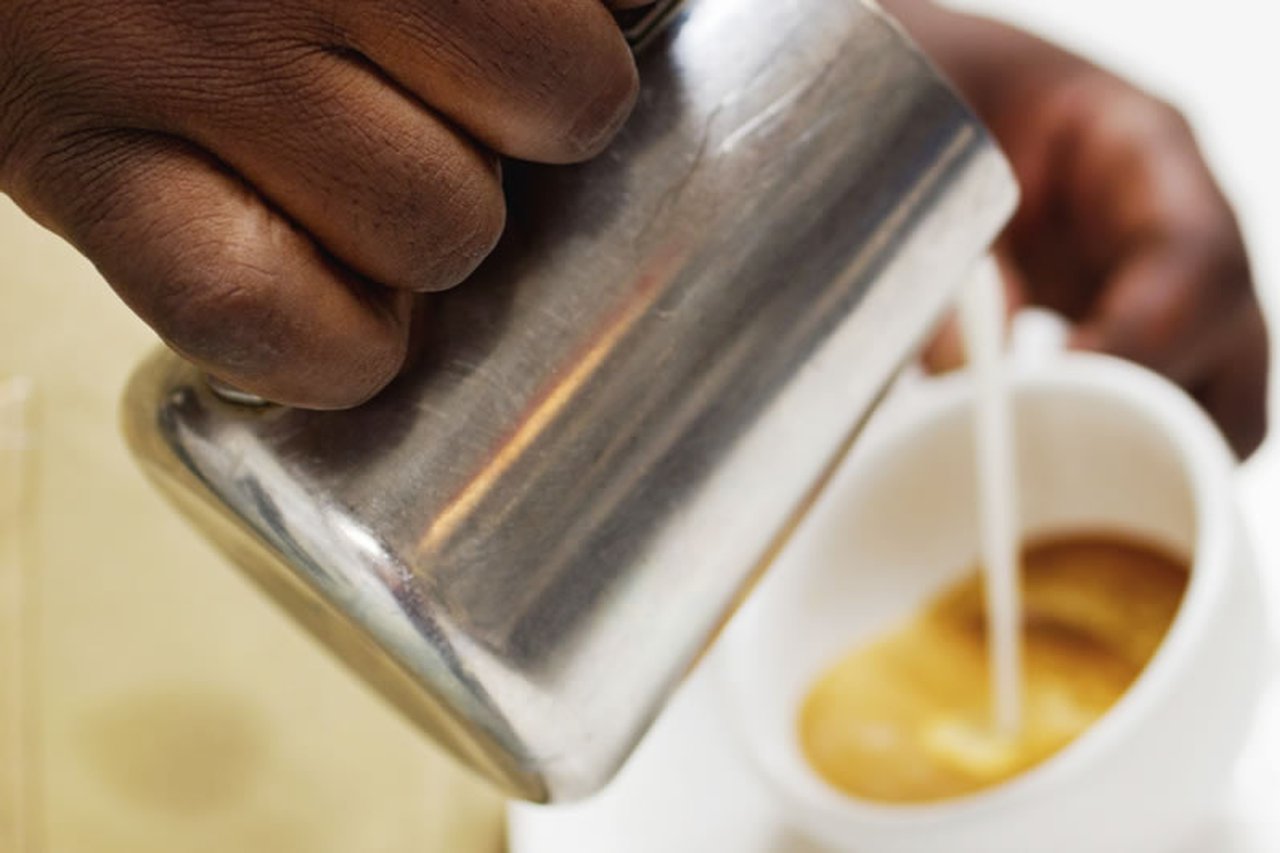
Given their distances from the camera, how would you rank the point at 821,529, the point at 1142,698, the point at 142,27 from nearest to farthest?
the point at 142,27 < the point at 1142,698 < the point at 821,529

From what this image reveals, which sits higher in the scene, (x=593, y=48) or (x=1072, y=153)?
(x=593, y=48)

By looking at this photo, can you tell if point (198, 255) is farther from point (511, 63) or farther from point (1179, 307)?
point (1179, 307)

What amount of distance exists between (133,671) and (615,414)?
0.23m

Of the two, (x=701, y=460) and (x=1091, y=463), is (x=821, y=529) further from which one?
(x=701, y=460)

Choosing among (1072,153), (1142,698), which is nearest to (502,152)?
(1142,698)

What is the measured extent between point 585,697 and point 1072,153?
33 cm

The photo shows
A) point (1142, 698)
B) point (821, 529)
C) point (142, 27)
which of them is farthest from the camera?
point (821, 529)

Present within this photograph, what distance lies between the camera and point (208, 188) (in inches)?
8.6

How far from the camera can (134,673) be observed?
427 millimetres

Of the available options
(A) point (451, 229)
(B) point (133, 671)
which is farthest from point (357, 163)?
(B) point (133, 671)

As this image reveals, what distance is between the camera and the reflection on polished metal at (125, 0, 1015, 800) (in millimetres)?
242

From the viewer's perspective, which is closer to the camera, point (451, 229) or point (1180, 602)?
point (451, 229)

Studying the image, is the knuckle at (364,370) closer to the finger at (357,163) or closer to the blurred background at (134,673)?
the finger at (357,163)

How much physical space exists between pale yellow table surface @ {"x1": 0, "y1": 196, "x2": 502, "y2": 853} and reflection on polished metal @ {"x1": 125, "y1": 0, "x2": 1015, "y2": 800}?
0.51 ft
